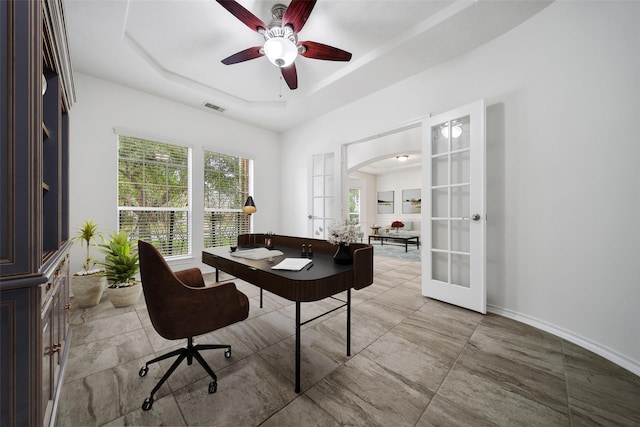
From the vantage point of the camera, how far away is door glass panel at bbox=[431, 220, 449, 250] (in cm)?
295

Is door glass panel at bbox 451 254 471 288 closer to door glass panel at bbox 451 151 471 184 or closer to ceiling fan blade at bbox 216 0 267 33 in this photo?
door glass panel at bbox 451 151 471 184

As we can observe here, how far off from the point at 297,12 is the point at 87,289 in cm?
364

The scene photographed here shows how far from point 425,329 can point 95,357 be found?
2.81 meters

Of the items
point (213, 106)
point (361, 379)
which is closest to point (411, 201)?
point (213, 106)

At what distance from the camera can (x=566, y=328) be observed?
2119mm

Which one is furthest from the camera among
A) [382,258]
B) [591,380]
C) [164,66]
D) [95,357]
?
[382,258]

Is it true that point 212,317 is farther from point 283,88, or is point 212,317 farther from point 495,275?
point 283,88

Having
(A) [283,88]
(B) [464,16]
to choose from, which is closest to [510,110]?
(B) [464,16]

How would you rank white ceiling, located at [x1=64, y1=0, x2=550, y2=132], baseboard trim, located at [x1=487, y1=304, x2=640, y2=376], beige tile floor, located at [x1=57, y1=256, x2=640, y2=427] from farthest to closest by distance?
1. white ceiling, located at [x1=64, y1=0, x2=550, y2=132]
2. baseboard trim, located at [x1=487, y1=304, x2=640, y2=376]
3. beige tile floor, located at [x1=57, y1=256, x2=640, y2=427]

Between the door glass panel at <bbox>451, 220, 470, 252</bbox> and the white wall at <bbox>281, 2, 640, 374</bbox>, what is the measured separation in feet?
0.73

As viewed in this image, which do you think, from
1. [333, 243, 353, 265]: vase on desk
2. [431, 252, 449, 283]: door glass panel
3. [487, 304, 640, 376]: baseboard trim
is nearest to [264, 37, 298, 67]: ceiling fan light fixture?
[333, 243, 353, 265]: vase on desk

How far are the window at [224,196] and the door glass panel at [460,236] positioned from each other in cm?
383

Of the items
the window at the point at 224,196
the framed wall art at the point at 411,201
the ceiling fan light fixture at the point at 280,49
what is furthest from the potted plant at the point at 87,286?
the framed wall art at the point at 411,201

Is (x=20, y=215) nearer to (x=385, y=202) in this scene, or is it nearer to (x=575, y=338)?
(x=575, y=338)
